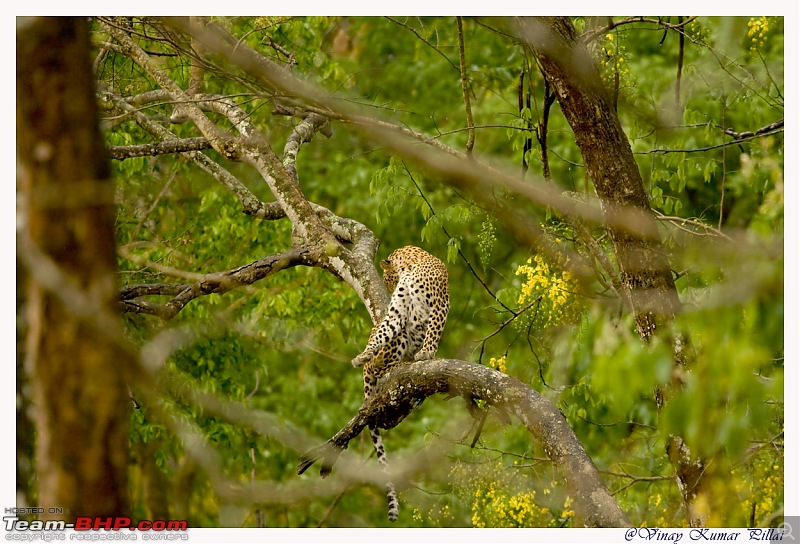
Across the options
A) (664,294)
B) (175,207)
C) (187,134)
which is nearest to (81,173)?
(664,294)

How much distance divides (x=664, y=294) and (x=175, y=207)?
246 inches

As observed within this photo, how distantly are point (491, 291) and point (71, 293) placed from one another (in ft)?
23.2

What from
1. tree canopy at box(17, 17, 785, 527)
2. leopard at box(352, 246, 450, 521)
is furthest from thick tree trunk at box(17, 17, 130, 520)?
leopard at box(352, 246, 450, 521)

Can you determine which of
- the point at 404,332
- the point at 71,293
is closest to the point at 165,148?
the point at 404,332

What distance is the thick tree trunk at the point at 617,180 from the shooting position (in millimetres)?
4176

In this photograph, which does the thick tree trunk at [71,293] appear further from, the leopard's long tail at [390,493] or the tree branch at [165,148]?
the tree branch at [165,148]

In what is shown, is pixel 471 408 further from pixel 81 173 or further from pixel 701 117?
pixel 81 173

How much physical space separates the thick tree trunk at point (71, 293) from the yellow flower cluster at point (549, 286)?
11.6 feet

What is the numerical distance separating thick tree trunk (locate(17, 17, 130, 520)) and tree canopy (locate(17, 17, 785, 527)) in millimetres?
65

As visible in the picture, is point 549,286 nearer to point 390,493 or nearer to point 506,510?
point 506,510

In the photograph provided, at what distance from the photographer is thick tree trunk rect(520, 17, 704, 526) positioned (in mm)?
4176

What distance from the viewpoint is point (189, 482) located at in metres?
2.80

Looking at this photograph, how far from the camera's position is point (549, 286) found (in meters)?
5.44

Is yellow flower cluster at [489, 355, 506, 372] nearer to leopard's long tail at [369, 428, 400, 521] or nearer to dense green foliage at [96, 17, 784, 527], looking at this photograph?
dense green foliage at [96, 17, 784, 527]
